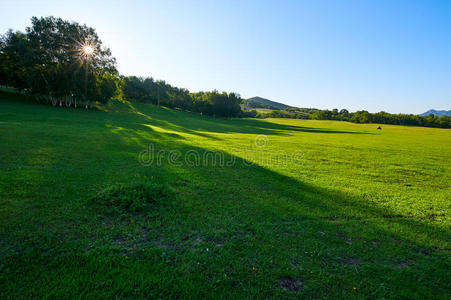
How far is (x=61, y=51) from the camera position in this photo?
43344mm

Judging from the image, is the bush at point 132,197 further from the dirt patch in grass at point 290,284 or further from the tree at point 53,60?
the tree at point 53,60

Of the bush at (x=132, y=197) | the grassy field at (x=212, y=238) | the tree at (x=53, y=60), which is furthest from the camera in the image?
the tree at (x=53, y=60)

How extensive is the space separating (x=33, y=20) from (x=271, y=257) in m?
64.8

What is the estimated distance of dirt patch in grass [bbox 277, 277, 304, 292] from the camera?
9.91ft

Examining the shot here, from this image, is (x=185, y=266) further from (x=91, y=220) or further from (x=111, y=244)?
(x=91, y=220)

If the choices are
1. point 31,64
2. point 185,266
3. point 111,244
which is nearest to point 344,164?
point 185,266

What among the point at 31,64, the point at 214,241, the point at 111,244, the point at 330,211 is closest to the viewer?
the point at 111,244

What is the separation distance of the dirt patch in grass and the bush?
3.70 metres

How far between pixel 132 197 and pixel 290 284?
4307 mm

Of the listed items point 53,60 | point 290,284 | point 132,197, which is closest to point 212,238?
point 290,284

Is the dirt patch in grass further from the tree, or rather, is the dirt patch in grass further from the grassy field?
the tree

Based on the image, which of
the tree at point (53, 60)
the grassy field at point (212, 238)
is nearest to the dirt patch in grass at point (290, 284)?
the grassy field at point (212, 238)

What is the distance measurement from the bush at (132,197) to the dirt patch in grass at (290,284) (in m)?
3.70

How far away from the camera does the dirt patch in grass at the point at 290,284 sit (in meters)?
3.02
